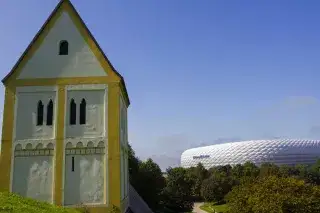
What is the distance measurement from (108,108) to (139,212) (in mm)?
10253

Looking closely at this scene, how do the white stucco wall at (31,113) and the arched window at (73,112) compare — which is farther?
the arched window at (73,112)

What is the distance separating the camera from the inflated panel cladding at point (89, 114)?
20.0m

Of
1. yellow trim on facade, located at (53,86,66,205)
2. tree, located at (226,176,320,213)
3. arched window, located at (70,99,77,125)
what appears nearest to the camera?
yellow trim on facade, located at (53,86,66,205)

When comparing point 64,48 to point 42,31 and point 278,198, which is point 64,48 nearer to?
point 42,31

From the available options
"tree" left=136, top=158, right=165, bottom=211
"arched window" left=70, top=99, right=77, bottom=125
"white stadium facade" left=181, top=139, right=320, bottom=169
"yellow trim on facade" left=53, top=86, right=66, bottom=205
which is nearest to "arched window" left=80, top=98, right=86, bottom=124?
"arched window" left=70, top=99, right=77, bottom=125

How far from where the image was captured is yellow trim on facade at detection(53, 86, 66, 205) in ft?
63.1

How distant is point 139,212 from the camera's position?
26.7m

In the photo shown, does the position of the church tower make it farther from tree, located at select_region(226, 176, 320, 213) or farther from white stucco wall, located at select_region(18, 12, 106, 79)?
tree, located at select_region(226, 176, 320, 213)

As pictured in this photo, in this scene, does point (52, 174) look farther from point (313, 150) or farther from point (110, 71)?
point (313, 150)

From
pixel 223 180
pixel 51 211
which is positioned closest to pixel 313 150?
pixel 223 180

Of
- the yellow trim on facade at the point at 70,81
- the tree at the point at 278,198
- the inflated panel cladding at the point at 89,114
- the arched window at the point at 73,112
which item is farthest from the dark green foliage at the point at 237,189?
the arched window at the point at 73,112

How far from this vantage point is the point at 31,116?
20.4 metres

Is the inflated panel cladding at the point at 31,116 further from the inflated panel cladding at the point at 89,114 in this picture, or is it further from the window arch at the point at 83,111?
the window arch at the point at 83,111

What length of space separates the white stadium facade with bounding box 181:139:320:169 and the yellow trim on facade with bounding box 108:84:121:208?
158 metres
